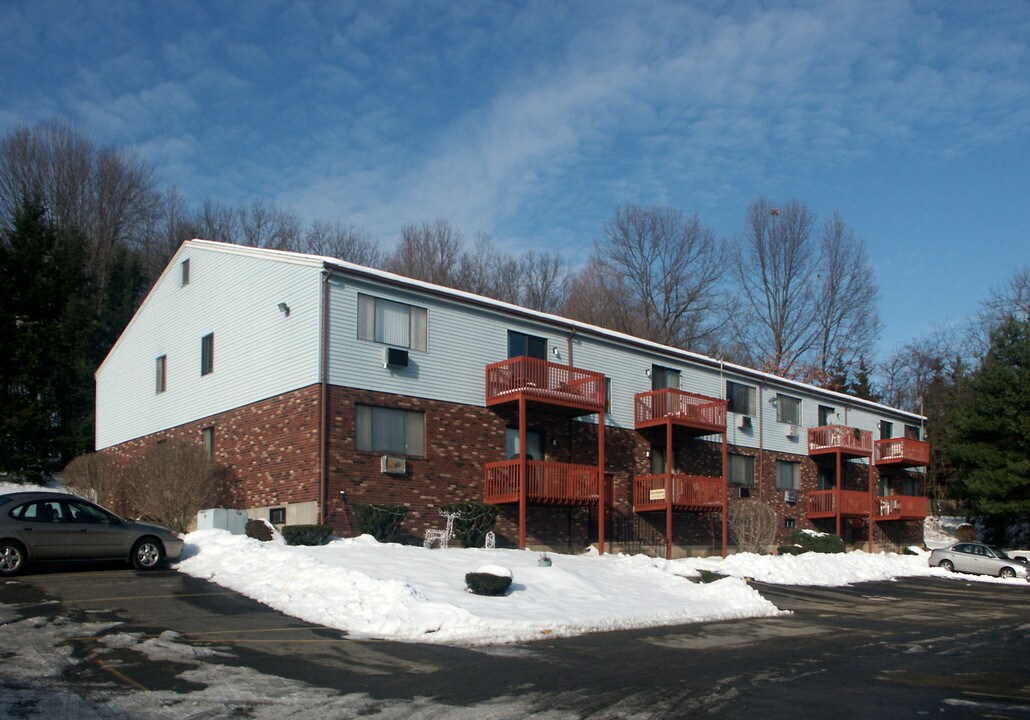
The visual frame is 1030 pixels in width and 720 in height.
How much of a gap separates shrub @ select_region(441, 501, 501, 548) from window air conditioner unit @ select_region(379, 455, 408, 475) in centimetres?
141

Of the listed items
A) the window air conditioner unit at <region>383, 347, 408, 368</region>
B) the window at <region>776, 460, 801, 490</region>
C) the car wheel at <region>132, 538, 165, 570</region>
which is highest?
the window air conditioner unit at <region>383, 347, 408, 368</region>

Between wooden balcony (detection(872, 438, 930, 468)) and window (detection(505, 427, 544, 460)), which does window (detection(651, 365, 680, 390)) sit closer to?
window (detection(505, 427, 544, 460))

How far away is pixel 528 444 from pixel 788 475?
49.0ft

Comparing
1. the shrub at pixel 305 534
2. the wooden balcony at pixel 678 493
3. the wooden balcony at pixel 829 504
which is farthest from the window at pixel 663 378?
the shrub at pixel 305 534

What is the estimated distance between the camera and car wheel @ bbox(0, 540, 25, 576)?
16.7 meters

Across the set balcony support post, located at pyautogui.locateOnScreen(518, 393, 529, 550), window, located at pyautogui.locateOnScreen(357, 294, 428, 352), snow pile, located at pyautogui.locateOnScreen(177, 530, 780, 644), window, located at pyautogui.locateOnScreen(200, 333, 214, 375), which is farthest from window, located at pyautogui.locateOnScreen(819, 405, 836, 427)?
window, located at pyautogui.locateOnScreen(200, 333, 214, 375)

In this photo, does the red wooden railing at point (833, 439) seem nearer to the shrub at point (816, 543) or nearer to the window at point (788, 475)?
the window at point (788, 475)

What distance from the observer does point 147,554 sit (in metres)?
18.1

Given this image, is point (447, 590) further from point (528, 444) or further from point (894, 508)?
point (894, 508)

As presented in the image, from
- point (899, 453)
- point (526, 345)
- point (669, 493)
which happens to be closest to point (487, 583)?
point (526, 345)

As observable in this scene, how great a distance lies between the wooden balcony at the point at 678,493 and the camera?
30047mm

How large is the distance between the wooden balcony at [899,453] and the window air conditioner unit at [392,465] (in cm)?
2530

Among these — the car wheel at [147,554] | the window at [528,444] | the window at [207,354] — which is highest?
the window at [207,354]

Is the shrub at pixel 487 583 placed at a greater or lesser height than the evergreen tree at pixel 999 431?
lesser
